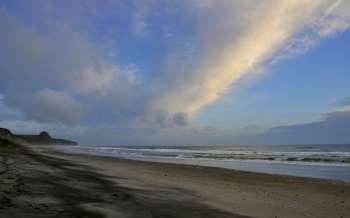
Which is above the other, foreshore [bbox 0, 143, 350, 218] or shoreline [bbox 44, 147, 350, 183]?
shoreline [bbox 44, 147, 350, 183]

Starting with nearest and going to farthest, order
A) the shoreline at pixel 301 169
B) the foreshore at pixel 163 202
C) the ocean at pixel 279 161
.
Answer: the foreshore at pixel 163 202, the shoreline at pixel 301 169, the ocean at pixel 279 161

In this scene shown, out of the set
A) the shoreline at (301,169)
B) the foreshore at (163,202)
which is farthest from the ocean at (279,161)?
the foreshore at (163,202)

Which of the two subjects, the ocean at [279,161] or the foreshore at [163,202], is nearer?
the foreshore at [163,202]

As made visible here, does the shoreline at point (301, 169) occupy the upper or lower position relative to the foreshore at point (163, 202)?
upper

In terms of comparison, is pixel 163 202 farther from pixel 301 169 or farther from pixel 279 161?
pixel 279 161

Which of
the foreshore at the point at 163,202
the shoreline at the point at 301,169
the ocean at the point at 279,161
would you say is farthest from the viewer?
the ocean at the point at 279,161

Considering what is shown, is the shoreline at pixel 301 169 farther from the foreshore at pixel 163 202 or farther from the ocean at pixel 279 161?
the foreshore at pixel 163 202

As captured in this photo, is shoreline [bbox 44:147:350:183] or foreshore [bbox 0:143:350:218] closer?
foreshore [bbox 0:143:350:218]

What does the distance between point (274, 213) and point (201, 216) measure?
208cm

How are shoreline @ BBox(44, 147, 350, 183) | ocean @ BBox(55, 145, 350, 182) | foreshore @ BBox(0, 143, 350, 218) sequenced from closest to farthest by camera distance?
1. foreshore @ BBox(0, 143, 350, 218)
2. shoreline @ BBox(44, 147, 350, 183)
3. ocean @ BBox(55, 145, 350, 182)

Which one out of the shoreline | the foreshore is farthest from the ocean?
the foreshore

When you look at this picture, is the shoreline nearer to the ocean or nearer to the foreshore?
the ocean

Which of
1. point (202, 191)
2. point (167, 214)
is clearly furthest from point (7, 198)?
point (202, 191)

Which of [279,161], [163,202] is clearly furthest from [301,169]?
[163,202]
